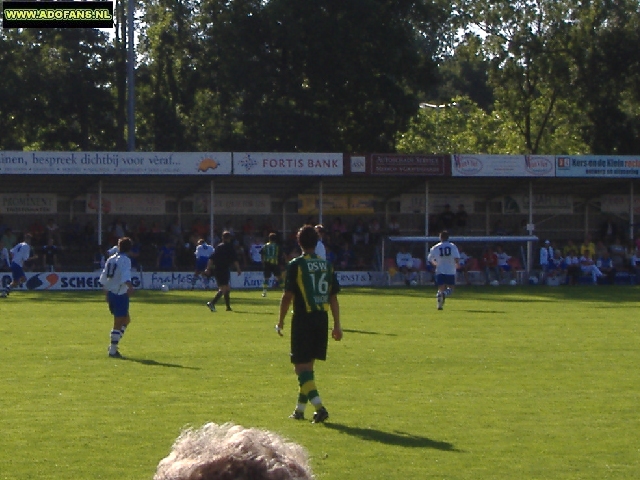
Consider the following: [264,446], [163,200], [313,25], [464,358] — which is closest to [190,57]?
[313,25]

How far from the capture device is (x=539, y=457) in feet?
28.7

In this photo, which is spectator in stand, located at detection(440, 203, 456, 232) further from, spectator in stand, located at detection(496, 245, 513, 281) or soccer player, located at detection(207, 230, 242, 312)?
soccer player, located at detection(207, 230, 242, 312)

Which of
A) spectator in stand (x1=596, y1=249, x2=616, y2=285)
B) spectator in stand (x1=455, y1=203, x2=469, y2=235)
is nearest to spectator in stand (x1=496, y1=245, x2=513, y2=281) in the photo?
spectator in stand (x1=455, y1=203, x2=469, y2=235)

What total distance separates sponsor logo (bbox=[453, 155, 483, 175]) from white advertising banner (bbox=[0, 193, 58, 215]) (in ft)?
48.8

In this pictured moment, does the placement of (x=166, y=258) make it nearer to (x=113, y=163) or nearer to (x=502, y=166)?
(x=113, y=163)

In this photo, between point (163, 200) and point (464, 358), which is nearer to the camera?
point (464, 358)

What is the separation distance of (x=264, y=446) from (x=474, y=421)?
8032mm

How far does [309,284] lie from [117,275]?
588 centimetres

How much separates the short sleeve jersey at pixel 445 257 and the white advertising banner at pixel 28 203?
2020 cm

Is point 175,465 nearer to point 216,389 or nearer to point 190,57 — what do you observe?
point 216,389

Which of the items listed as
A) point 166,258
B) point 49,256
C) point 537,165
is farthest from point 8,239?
point 537,165

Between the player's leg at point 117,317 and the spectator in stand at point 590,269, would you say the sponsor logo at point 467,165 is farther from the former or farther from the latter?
the player's leg at point 117,317

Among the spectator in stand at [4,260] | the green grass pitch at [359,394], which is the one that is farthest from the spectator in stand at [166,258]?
the green grass pitch at [359,394]

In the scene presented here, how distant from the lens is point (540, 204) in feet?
147
